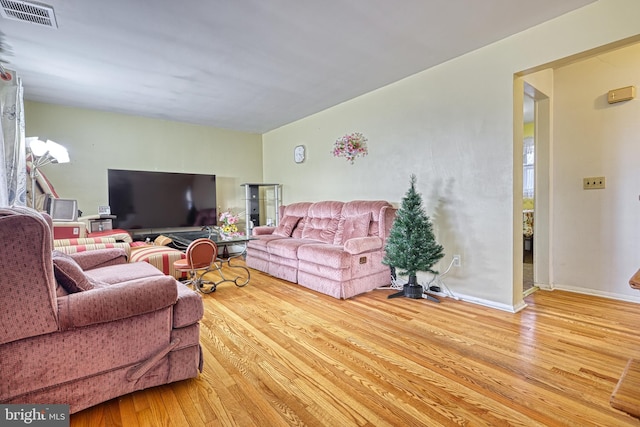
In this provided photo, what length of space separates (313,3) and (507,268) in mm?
2769

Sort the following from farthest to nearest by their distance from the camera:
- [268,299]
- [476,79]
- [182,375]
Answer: [268,299]
[476,79]
[182,375]

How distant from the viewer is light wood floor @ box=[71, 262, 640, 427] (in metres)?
1.44

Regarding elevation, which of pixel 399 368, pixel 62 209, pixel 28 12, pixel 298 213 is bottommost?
pixel 399 368

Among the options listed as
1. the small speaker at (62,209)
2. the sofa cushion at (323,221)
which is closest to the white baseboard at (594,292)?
the sofa cushion at (323,221)

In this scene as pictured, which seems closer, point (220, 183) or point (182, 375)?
point (182, 375)

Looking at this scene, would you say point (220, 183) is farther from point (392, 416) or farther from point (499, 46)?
point (392, 416)

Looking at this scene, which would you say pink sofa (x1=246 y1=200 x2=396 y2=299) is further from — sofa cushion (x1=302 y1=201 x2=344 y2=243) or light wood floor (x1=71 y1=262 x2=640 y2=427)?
light wood floor (x1=71 y1=262 x2=640 y2=427)

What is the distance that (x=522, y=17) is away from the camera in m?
2.37

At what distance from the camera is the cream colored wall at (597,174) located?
298 cm

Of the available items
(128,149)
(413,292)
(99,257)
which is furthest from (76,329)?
(128,149)

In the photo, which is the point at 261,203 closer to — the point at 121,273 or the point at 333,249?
the point at 333,249

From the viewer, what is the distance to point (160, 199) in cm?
502

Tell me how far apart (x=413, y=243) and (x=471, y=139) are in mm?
1199

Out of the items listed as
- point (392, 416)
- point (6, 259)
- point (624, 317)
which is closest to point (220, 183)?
point (6, 259)
